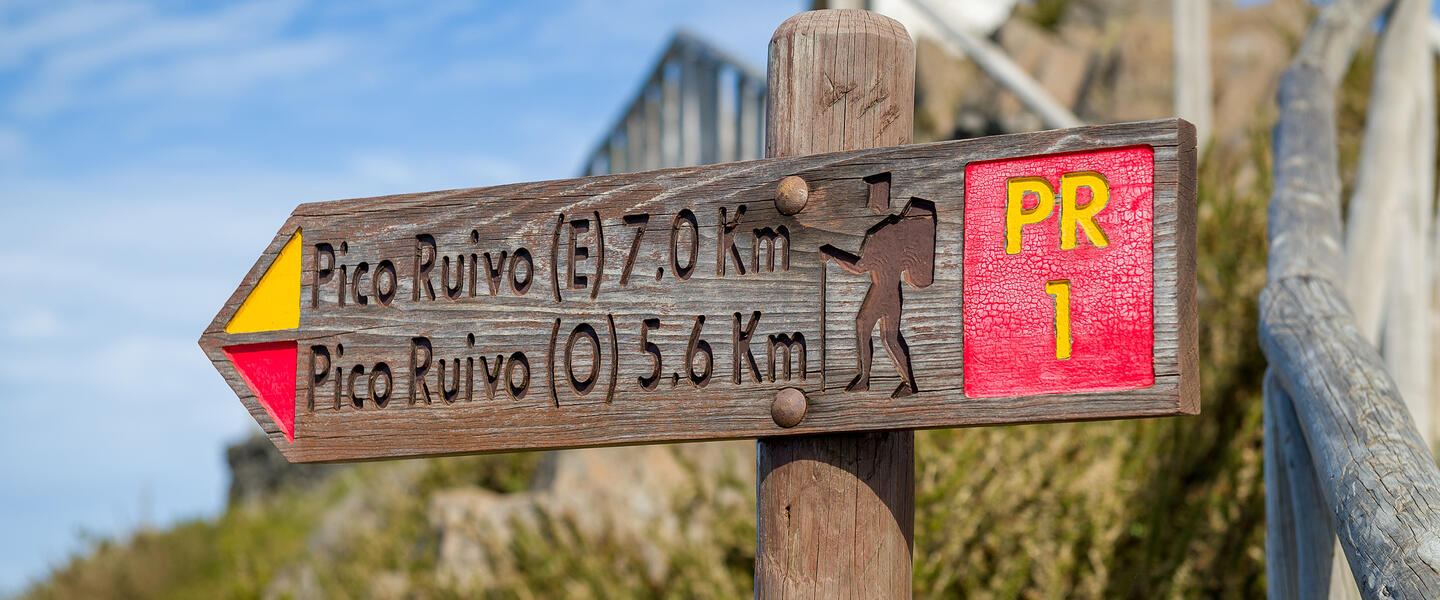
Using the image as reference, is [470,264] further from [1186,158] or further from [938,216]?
[1186,158]

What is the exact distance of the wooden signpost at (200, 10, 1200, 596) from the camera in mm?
1537

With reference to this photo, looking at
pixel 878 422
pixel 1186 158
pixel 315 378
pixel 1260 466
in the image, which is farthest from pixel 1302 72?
pixel 315 378

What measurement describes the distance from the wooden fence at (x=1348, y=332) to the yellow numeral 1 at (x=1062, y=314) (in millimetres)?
406

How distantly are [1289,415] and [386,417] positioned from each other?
1.61 metres

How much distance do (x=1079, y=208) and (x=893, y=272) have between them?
254 millimetres

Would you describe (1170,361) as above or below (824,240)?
below

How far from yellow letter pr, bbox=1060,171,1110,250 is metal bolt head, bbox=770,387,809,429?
1.31 feet

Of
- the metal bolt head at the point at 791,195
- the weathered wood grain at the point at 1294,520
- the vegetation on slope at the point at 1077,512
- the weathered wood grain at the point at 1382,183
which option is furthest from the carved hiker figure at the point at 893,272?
the vegetation on slope at the point at 1077,512

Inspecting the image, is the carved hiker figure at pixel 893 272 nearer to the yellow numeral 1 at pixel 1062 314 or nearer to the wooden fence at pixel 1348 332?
the yellow numeral 1 at pixel 1062 314

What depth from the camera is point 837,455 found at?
171 centimetres

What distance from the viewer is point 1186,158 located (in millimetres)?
1537

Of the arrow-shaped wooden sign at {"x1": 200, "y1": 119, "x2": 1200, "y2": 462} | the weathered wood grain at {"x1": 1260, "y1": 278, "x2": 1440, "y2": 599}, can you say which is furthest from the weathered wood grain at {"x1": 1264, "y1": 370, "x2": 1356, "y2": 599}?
the arrow-shaped wooden sign at {"x1": 200, "y1": 119, "x2": 1200, "y2": 462}

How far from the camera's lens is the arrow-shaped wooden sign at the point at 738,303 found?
5.03 feet

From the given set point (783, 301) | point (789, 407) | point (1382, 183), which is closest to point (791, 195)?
point (783, 301)
